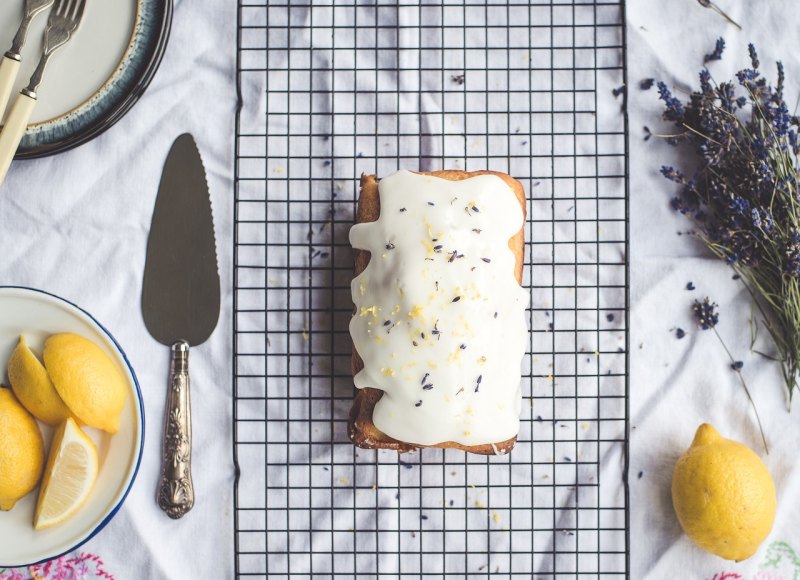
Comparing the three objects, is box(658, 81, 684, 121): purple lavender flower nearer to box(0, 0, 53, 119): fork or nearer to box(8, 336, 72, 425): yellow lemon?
box(0, 0, 53, 119): fork

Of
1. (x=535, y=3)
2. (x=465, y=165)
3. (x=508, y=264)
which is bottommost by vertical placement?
(x=508, y=264)

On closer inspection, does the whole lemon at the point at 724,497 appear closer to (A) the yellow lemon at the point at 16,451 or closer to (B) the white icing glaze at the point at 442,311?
(B) the white icing glaze at the point at 442,311

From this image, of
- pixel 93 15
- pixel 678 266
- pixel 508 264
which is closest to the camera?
pixel 508 264

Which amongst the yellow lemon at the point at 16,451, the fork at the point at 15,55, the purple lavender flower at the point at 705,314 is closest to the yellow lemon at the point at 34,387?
the yellow lemon at the point at 16,451

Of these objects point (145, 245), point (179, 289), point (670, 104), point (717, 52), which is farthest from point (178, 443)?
point (717, 52)

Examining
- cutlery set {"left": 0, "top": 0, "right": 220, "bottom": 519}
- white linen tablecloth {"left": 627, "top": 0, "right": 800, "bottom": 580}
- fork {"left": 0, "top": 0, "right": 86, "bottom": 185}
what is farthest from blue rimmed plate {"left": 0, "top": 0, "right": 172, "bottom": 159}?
white linen tablecloth {"left": 627, "top": 0, "right": 800, "bottom": 580}

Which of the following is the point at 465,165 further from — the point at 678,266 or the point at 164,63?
the point at 164,63

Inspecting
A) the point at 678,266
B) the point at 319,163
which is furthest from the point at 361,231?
the point at 678,266

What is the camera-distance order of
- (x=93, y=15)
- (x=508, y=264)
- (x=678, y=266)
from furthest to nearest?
(x=678, y=266), (x=93, y=15), (x=508, y=264)
